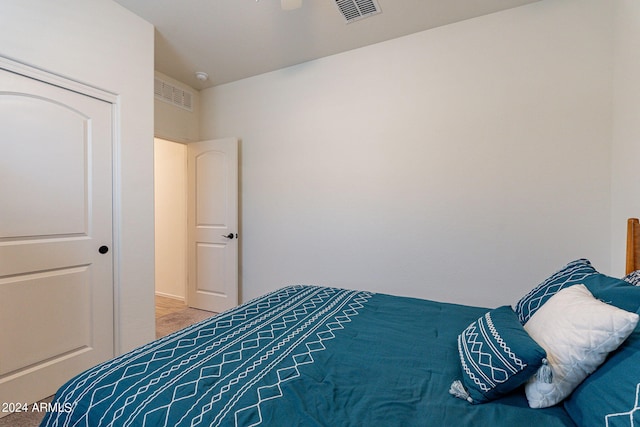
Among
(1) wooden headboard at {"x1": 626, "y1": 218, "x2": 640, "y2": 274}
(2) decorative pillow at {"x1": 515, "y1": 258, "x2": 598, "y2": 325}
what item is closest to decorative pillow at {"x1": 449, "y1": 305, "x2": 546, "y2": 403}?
(2) decorative pillow at {"x1": 515, "y1": 258, "x2": 598, "y2": 325}

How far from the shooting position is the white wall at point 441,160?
2162 millimetres

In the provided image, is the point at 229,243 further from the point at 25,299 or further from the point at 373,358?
the point at 373,358

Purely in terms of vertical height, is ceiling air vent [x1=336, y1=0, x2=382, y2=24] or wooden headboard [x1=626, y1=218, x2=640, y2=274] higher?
ceiling air vent [x1=336, y1=0, x2=382, y2=24]

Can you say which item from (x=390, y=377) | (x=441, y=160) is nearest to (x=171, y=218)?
(x=441, y=160)

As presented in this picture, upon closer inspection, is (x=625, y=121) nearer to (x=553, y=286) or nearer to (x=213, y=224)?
(x=553, y=286)

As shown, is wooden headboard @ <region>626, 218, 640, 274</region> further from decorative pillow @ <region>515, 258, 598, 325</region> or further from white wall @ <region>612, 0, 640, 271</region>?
decorative pillow @ <region>515, 258, 598, 325</region>

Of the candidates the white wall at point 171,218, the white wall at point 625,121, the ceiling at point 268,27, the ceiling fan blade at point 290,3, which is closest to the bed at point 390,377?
the white wall at point 625,121

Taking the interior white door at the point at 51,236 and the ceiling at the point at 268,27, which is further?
the ceiling at the point at 268,27

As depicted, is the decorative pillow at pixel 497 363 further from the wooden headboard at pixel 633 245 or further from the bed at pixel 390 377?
the wooden headboard at pixel 633 245

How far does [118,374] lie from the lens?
98cm

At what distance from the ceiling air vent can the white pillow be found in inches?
91.8

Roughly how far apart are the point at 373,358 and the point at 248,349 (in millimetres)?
490

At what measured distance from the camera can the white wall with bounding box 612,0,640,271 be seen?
1.74 m

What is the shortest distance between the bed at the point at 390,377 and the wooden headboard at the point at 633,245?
504 millimetres
